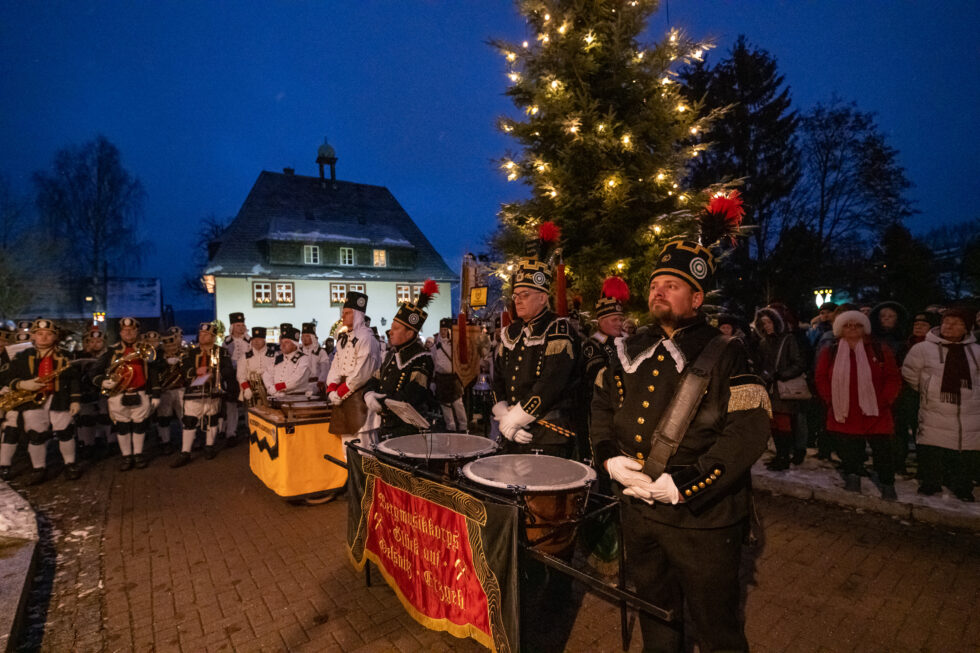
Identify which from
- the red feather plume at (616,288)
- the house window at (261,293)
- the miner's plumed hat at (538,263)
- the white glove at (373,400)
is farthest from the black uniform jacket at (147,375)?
the house window at (261,293)

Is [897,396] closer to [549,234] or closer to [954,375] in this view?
[954,375]

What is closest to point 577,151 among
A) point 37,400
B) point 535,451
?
point 535,451

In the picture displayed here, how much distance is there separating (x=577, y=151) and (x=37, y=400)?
9383 mm

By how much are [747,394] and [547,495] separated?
1237 millimetres

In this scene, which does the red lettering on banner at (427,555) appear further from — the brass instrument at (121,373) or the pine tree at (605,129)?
the brass instrument at (121,373)

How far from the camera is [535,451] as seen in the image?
152 inches

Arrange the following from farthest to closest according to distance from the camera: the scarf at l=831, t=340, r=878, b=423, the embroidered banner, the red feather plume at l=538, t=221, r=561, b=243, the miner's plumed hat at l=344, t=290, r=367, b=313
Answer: the miner's plumed hat at l=344, t=290, r=367, b=313 < the scarf at l=831, t=340, r=878, b=423 < the red feather plume at l=538, t=221, r=561, b=243 < the embroidered banner

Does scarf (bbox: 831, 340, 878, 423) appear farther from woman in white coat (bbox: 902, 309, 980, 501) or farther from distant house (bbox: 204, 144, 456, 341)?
distant house (bbox: 204, 144, 456, 341)

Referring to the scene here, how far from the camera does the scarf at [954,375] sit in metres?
5.45

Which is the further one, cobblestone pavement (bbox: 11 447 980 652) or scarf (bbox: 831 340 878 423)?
scarf (bbox: 831 340 878 423)

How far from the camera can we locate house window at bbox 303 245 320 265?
30.2 meters

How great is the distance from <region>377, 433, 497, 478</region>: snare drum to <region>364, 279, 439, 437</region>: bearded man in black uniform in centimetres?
125

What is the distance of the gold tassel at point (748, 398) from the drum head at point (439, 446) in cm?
188

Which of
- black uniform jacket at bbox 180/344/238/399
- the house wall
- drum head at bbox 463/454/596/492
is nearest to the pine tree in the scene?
drum head at bbox 463/454/596/492
